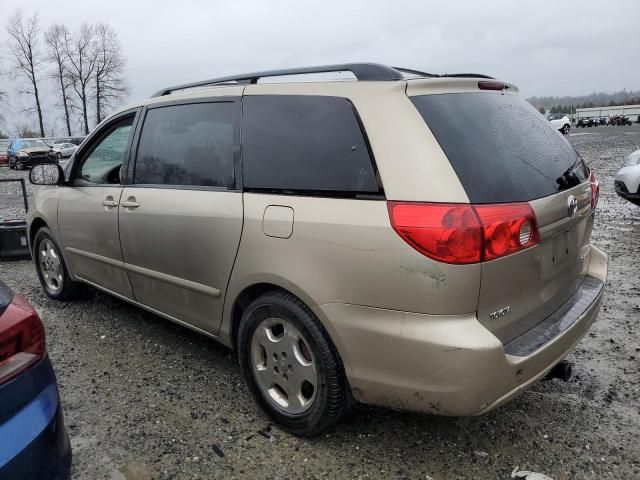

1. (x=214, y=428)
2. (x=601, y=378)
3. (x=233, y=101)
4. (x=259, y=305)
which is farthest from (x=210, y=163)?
(x=601, y=378)

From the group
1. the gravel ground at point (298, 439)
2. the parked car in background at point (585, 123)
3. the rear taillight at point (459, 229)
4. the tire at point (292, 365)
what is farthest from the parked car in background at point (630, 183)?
the parked car in background at point (585, 123)

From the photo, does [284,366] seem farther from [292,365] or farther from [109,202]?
[109,202]

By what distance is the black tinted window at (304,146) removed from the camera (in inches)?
91.4

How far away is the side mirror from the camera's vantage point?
4180 millimetres

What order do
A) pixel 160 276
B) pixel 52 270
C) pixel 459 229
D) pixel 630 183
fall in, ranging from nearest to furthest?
1. pixel 459 229
2. pixel 160 276
3. pixel 52 270
4. pixel 630 183

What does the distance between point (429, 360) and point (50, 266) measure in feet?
13.1

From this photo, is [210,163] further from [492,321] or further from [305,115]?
[492,321]

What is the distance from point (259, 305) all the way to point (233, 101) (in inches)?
46.7

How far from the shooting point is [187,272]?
3.07 m

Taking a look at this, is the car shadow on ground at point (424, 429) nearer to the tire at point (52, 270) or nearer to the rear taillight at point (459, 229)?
the rear taillight at point (459, 229)

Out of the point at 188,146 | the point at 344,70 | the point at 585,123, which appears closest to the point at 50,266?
the point at 188,146

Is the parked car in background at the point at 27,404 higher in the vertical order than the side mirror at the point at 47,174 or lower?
lower

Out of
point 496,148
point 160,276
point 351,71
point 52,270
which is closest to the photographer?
point 496,148

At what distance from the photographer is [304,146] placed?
2523 mm
